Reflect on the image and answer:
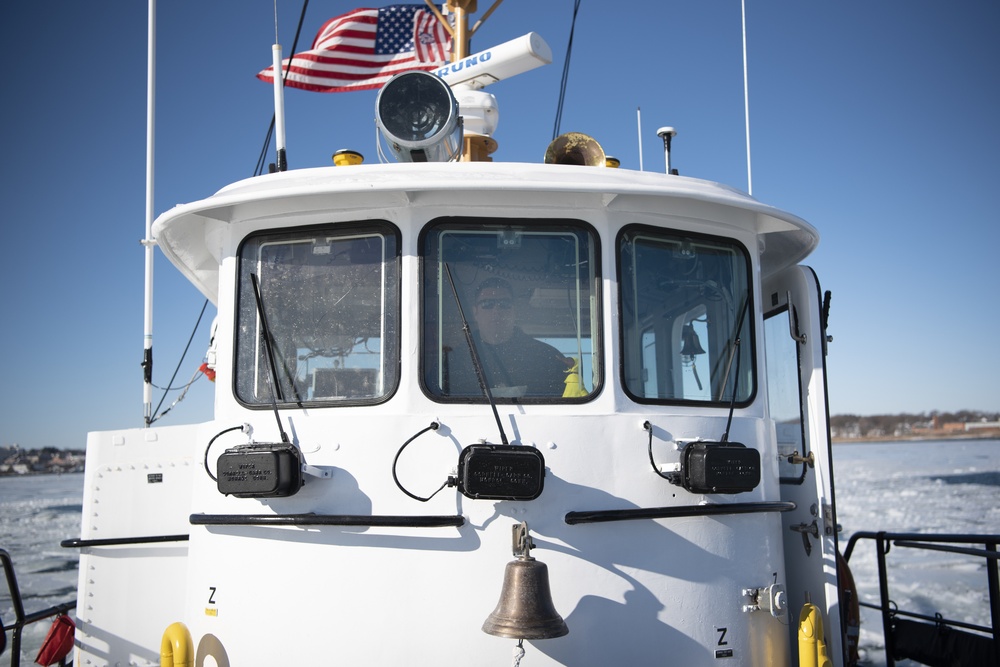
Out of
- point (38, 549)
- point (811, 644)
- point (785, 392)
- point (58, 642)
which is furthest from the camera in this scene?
point (38, 549)

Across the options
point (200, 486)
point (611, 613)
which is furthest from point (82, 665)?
point (611, 613)

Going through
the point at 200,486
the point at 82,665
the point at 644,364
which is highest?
the point at 644,364

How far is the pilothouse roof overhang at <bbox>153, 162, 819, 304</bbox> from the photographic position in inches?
142

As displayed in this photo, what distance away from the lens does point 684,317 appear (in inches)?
164

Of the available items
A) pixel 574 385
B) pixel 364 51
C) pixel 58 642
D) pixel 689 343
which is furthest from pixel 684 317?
pixel 364 51

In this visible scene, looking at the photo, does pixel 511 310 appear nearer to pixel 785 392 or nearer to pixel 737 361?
pixel 737 361

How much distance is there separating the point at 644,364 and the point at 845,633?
6.15 feet

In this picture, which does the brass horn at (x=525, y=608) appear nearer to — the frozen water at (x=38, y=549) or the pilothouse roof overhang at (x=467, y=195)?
the pilothouse roof overhang at (x=467, y=195)

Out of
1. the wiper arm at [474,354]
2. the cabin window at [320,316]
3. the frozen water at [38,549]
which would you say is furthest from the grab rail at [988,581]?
the frozen water at [38,549]

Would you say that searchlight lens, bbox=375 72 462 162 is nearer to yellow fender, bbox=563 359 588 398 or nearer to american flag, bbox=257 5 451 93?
yellow fender, bbox=563 359 588 398

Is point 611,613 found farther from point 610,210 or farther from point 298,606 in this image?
point 610,210

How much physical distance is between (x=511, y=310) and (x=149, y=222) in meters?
2.90

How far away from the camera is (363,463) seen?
139 inches

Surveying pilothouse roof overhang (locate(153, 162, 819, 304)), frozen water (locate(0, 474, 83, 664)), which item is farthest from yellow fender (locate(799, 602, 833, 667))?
frozen water (locate(0, 474, 83, 664))
